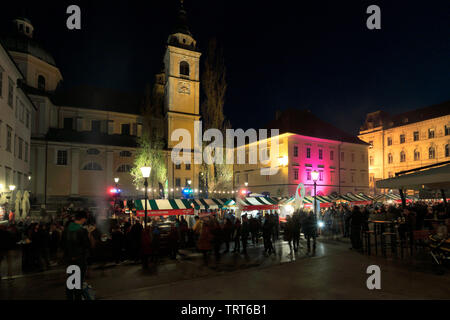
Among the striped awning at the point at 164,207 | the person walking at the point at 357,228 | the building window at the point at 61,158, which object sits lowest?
the person walking at the point at 357,228

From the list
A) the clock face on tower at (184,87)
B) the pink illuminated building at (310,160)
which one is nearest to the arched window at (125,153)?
the clock face on tower at (184,87)

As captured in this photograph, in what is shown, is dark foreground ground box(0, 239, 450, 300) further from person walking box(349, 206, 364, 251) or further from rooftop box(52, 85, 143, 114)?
rooftop box(52, 85, 143, 114)

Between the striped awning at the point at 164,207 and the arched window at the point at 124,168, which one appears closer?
the striped awning at the point at 164,207

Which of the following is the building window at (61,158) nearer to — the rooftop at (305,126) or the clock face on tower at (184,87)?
the clock face on tower at (184,87)

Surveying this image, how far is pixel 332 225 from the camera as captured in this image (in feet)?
66.2

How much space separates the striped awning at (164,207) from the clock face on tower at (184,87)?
111 ft

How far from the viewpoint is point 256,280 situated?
9.09 meters

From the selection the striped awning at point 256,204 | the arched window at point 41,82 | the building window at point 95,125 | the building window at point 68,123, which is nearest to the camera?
the striped awning at point 256,204

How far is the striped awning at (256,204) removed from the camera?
20.8 meters

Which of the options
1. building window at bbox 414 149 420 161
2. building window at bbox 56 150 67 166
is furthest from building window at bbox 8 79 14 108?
building window at bbox 414 149 420 161

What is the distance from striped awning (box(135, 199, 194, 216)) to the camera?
15.9 meters

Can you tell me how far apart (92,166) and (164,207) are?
29.8 meters
